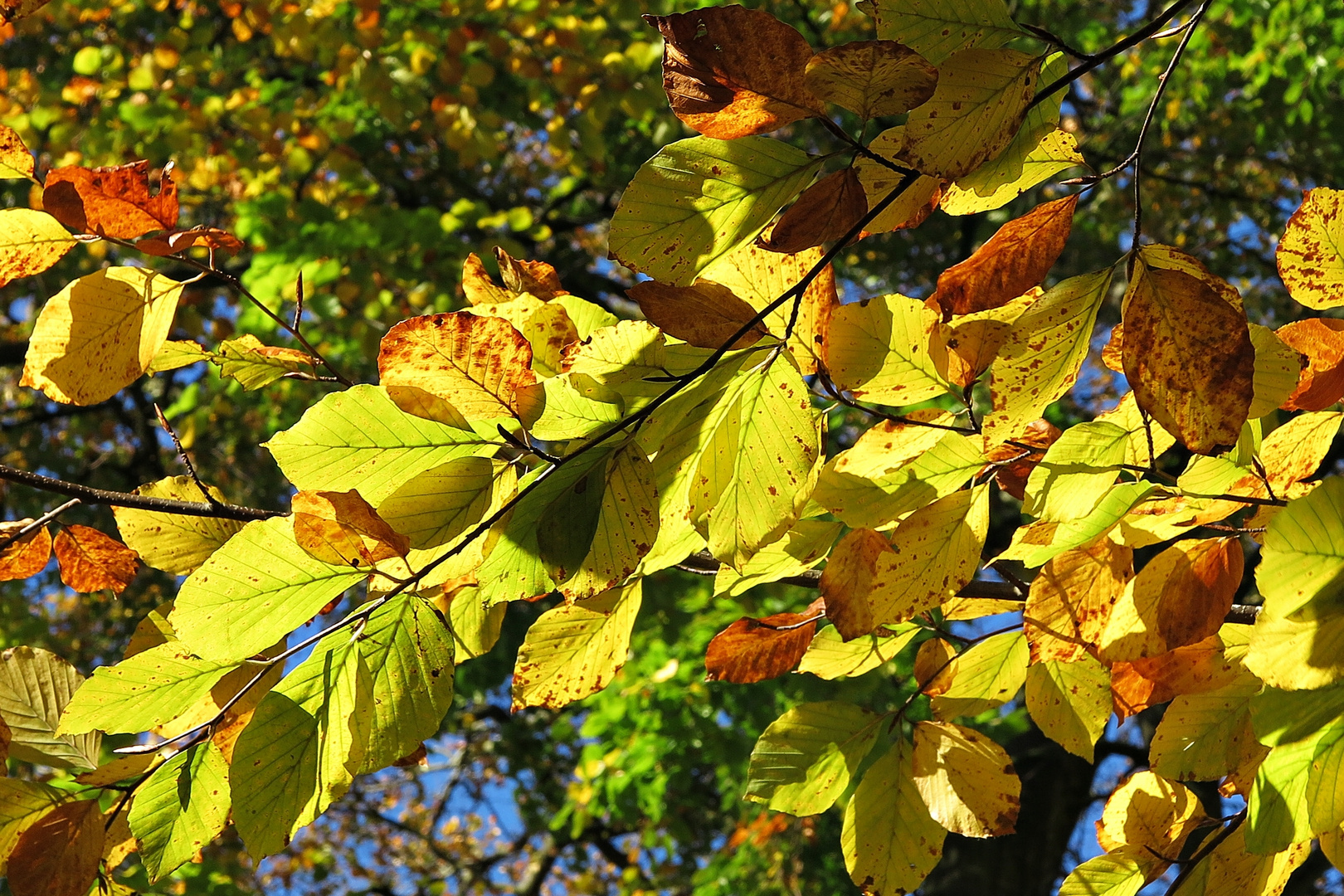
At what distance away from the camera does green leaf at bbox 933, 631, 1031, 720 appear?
0.62m

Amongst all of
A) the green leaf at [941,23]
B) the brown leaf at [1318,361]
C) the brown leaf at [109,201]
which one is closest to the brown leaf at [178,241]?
the brown leaf at [109,201]

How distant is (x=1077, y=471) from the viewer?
486 mm

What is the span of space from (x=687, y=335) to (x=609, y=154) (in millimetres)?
3967

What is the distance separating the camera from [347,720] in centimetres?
46

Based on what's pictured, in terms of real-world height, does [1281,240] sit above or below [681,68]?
below

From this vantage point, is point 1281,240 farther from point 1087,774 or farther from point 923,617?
point 1087,774

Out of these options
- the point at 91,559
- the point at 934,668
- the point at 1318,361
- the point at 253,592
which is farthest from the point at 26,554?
the point at 1318,361

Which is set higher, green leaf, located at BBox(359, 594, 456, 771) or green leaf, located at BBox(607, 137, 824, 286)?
green leaf, located at BBox(607, 137, 824, 286)

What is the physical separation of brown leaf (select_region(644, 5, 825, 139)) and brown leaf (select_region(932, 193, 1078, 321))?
0.13 metres

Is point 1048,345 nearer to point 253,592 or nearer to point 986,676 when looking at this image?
point 986,676

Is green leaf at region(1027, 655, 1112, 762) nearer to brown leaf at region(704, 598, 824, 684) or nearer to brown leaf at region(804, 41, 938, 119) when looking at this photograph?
brown leaf at region(704, 598, 824, 684)

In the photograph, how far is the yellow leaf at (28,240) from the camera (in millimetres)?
569

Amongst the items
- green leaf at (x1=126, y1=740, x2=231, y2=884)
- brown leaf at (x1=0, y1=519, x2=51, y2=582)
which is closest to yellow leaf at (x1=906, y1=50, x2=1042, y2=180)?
green leaf at (x1=126, y1=740, x2=231, y2=884)

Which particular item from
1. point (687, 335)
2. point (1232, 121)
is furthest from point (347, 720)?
point (1232, 121)
